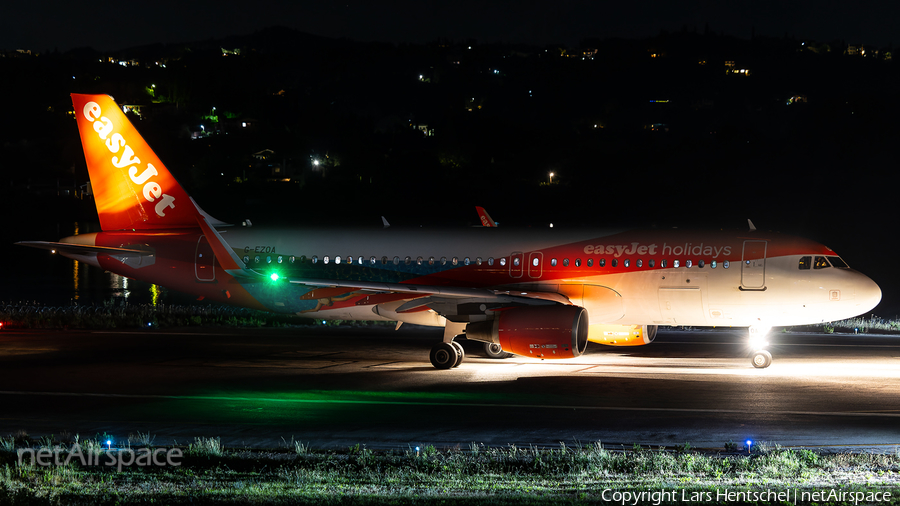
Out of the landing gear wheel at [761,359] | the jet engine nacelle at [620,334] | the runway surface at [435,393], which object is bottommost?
the runway surface at [435,393]

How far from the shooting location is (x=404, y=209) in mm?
102375

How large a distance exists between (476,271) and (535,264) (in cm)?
167

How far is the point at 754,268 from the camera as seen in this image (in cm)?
2048

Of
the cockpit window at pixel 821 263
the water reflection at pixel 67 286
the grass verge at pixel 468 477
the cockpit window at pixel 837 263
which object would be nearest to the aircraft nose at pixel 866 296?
the cockpit window at pixel 837 263

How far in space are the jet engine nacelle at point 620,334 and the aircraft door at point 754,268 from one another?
2934mm

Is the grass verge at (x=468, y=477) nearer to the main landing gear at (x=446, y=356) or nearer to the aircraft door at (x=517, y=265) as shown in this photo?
the main landing gear at (x=446, y=356)

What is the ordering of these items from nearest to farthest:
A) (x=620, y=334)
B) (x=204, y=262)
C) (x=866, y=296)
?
(x=866, y=296) → (x=620, y=334) → (x=204, y=262)

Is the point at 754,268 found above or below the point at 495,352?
above

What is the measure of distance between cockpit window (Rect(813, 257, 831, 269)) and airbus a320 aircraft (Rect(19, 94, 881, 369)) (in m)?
0.09

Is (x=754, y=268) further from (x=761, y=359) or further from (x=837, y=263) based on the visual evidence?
(x=761, y=359)

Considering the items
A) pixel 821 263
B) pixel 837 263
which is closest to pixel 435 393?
pixel 821 263

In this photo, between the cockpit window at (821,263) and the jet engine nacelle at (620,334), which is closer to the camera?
the cockpit window at (821,263)

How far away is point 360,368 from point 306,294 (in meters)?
3.61

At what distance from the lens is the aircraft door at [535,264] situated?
72.6 ft
